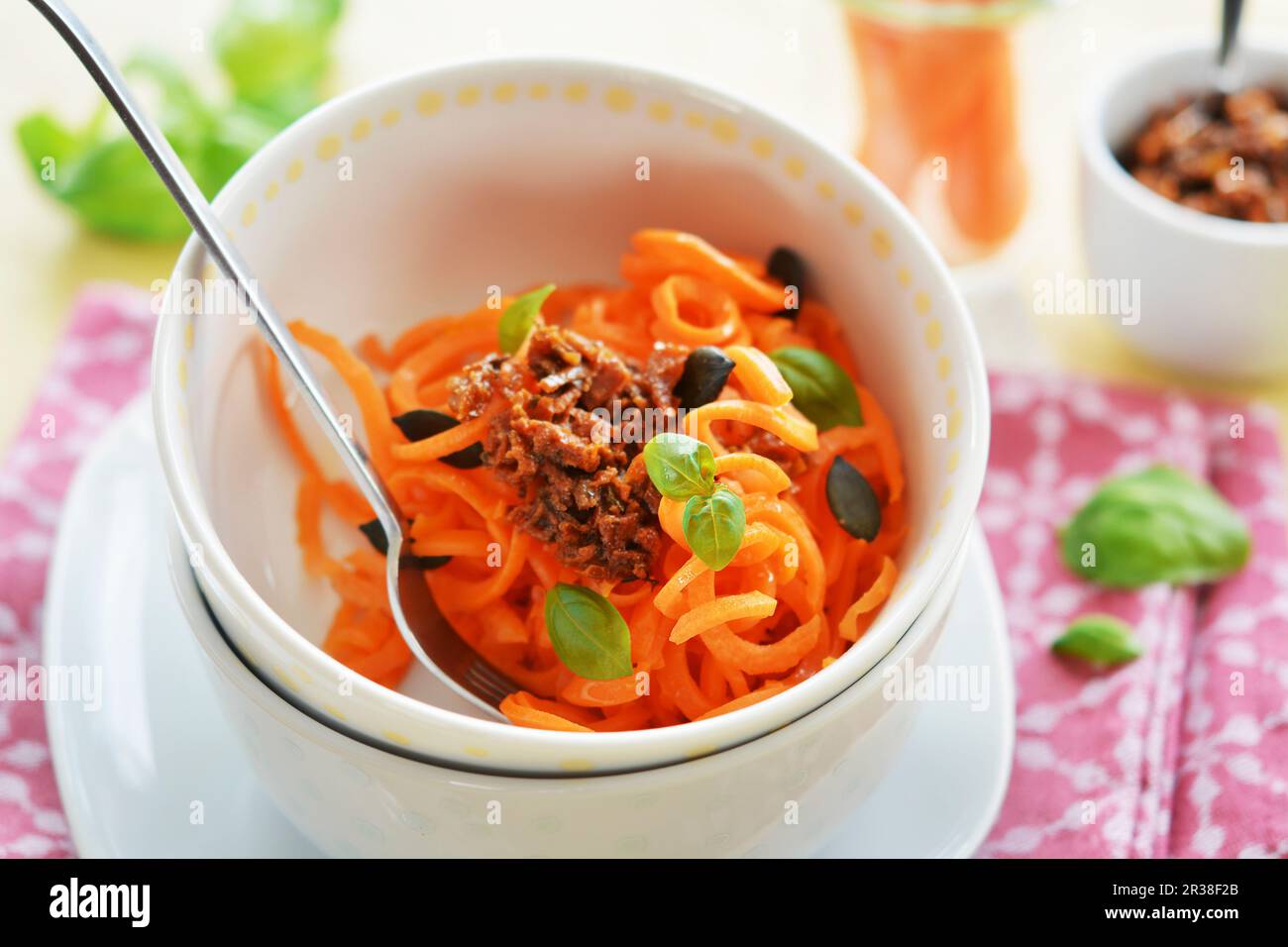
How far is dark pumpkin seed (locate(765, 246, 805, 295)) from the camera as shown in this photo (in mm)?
2342

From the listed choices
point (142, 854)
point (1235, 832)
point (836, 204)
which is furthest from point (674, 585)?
point (1235, 832)

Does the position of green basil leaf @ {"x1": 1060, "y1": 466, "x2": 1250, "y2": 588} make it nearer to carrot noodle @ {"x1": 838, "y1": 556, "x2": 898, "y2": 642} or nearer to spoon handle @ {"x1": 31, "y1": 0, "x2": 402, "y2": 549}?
carrot noodle @ {"x1": 838, "y1": 556, "x2": 898, "y2": 642}

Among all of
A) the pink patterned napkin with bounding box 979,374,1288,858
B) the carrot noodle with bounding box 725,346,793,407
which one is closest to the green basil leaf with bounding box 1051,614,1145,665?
the pink patterned napkin with bounding box 979,374,1288,858

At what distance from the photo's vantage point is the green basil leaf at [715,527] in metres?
1.82

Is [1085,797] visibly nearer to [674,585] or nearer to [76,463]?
[674,585]

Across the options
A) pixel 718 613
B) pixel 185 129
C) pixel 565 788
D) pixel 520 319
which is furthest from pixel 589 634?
pixel 185 129

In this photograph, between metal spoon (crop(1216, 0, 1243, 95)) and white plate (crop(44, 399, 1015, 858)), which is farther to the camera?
metal spoon (crop(1216, 0, 1243, 95))

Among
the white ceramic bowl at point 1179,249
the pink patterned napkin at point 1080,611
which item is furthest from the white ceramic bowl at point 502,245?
the white ceramic bowl at point 1179,249

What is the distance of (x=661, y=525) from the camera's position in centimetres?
196

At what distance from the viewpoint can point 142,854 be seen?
1.98 meters

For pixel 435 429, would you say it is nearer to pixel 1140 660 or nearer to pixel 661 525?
pixel 661 525

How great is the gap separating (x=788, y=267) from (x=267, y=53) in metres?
1.64

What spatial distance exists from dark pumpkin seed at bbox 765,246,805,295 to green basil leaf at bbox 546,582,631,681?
2.41ft

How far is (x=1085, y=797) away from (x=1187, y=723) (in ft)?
1.05
